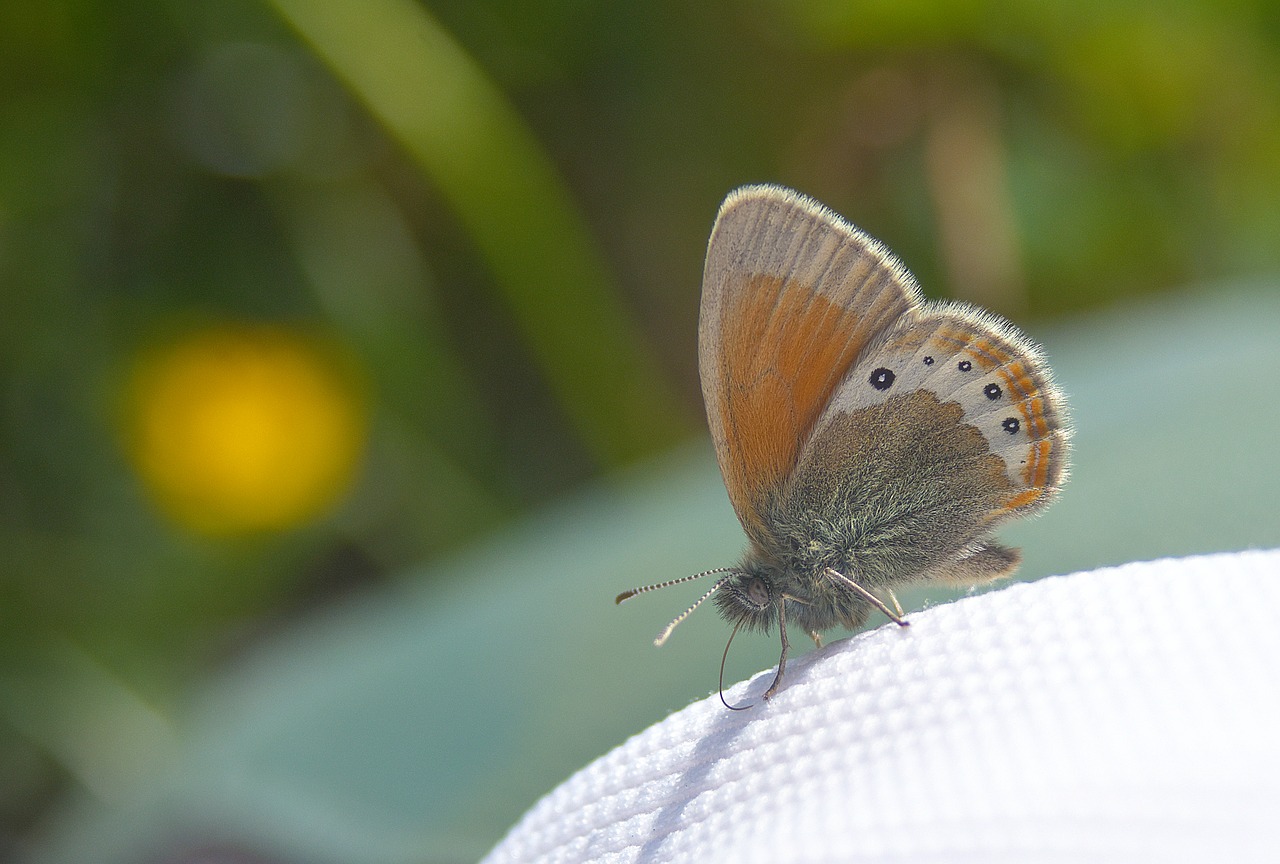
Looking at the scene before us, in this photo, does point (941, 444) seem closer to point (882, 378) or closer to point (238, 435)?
point (882, 378)

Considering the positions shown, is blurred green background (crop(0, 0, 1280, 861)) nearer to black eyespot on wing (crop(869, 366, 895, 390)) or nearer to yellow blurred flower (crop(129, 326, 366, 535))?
yellow blurred flower (crop(129, 326, 366, 535))

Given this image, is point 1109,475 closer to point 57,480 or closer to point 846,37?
point 846,37

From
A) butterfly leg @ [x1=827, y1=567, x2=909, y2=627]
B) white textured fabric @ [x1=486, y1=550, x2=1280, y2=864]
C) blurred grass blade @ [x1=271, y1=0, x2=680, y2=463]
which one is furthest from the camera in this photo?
blurred grass blade @ [x1=271, y1=0, x2=680, y2=463]

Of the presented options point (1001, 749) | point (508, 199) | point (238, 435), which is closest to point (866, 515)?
point (1001, 749)

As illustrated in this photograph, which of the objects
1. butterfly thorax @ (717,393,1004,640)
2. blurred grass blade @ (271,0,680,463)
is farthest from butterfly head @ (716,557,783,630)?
blurred grass blade @ (271,0,680,463)

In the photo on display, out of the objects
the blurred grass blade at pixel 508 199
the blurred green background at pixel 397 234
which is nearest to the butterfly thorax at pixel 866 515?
the blurred green background at pixel 397 234

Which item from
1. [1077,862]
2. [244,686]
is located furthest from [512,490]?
[1077,862]
